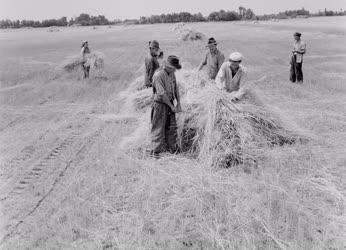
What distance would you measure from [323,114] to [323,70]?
9.01m

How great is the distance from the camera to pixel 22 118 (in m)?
10.4

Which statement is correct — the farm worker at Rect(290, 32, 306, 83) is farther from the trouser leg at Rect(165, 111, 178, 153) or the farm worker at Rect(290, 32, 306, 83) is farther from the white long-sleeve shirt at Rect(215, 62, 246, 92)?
the trouser leg at Rect(165, 111, 178, 153)

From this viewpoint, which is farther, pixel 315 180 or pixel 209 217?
Answer: pixel 315 180

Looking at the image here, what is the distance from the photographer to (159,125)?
24.2 ft

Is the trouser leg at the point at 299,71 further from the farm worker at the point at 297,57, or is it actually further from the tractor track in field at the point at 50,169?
the tractor track in field at the point at 50,169

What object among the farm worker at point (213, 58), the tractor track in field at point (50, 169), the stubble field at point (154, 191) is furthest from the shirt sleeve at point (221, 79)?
the tractor track in field at point (50, 169)

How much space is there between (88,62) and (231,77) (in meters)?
9.60

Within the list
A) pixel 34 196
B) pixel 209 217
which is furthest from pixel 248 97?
pixel 34 196

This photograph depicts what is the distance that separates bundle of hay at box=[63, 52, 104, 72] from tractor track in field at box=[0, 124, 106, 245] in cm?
751

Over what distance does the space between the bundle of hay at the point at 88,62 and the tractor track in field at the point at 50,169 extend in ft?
24.6

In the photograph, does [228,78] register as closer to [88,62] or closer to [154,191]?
[154,191]

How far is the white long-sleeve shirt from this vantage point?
25.2 ft

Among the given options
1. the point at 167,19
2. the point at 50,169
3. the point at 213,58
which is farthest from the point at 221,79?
the point at 167,19

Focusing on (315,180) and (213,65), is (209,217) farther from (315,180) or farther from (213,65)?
(213,65)
